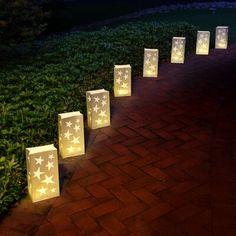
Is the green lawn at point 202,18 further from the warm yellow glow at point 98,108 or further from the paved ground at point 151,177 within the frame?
the warm yellow glow at point 98,108

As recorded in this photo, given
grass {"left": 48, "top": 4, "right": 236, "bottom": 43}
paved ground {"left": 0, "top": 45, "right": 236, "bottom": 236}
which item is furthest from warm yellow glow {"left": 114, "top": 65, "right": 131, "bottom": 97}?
grass {"left": 48, "top": 4, "right": 236, "bottom": 43}

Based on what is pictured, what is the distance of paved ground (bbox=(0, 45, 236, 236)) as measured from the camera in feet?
13.6

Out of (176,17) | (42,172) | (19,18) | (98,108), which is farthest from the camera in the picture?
(176,17)

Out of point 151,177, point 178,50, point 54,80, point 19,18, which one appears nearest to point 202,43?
point 178,50

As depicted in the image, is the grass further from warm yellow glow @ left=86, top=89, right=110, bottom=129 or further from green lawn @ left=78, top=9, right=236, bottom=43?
warm yellow glow @ left=86, top=89, right=110, bottom=129

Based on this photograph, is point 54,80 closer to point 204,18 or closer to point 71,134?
point 71,134

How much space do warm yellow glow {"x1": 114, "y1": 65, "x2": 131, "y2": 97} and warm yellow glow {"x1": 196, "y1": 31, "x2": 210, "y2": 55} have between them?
13.2 ft

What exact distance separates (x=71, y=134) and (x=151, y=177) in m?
1.16

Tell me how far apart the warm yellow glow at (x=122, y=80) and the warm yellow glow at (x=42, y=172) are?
3.38 metres

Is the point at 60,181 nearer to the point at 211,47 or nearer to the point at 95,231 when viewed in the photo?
the point at 95,231

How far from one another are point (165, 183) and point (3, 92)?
10.9 ft

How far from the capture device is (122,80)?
7.73 m

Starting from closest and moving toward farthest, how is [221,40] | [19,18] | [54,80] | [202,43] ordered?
[54,80], [19,18], [202,43], [221,40]

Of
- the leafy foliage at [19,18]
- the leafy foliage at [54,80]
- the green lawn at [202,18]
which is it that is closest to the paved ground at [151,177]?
the leafy foliage at [54,80]
